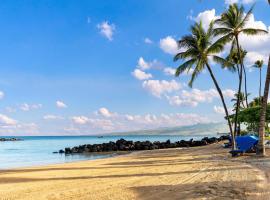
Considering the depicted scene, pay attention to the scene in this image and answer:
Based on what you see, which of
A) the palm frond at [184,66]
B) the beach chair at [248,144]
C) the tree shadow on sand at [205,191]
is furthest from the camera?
the palm frond at [184,66]

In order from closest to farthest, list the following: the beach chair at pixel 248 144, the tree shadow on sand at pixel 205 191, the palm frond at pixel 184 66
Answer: the tree shadow on sand at pixel 205 191 < the beach chair at pixel 248 144 < the palm frond at pixel 184 66

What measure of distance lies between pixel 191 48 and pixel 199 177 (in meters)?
16.5

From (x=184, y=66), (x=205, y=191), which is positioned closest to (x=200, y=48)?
(x=184, y=66)

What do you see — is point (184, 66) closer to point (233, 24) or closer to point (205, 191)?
point (233, 24)

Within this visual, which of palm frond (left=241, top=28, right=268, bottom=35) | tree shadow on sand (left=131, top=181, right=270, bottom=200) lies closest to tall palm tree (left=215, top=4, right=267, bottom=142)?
palm frond (left=241, top=28, right=268, bottom=35)

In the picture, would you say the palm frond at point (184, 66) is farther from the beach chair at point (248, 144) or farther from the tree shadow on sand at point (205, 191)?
the tree shadow on sand at point (205, 191)

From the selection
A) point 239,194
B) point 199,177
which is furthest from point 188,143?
point 239,194

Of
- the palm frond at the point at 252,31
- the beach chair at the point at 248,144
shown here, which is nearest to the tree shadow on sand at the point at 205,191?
the beach chair at the point at 248,144

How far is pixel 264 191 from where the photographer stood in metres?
9.47

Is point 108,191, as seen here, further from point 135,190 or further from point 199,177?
point 199,177

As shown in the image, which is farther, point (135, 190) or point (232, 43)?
point (232, 43)

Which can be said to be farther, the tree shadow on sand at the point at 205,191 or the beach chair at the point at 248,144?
the beach chair at the point at 248,144

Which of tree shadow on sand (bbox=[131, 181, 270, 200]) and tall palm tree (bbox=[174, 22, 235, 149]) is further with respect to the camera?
tall palm tree (bbox=[174, 22, 235, 149])

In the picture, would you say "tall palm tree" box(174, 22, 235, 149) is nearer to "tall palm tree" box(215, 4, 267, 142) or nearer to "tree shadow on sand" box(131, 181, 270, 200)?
"tall palm tree" box(215, 4, 267, 142)
